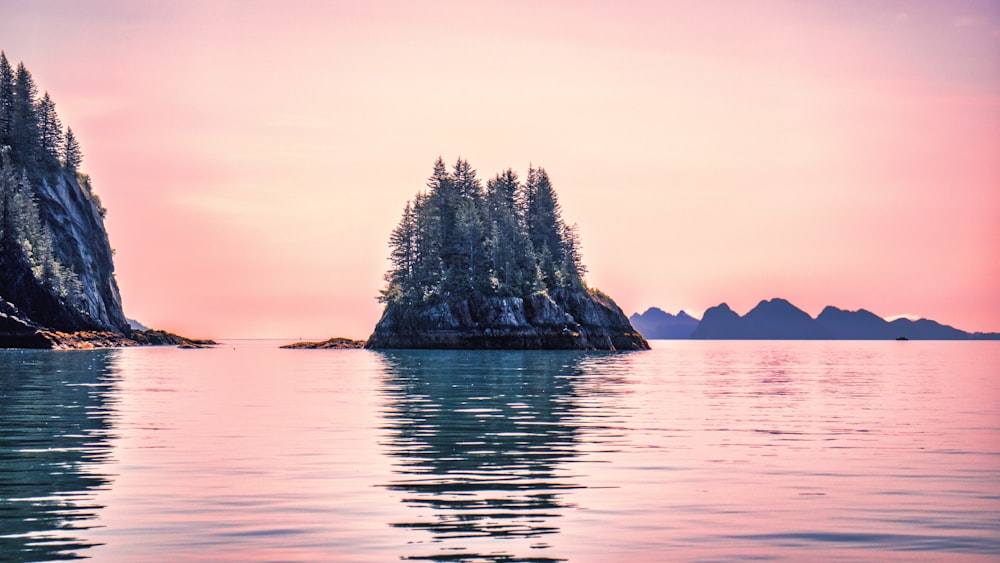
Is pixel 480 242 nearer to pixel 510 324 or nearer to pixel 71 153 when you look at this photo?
pixel 510 324

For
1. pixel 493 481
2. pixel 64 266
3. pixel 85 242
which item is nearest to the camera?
pixel 493 481

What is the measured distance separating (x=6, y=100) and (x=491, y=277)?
107m

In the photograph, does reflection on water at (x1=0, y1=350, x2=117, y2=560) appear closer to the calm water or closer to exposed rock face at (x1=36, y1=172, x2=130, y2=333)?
the calm water

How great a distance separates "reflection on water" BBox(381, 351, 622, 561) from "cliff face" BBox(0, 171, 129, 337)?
103m

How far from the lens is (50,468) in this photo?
18750mm

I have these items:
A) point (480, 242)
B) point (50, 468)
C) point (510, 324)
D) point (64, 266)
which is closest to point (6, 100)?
point (64, 266)

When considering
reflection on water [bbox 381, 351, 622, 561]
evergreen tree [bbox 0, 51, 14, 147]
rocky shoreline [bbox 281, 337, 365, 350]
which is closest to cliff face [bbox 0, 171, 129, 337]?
evergreen tree [bbox 0, 51, 14, 147]

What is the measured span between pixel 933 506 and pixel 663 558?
6723 millimetres

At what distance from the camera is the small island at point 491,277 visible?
13962cm

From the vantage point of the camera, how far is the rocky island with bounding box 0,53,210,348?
129750mm

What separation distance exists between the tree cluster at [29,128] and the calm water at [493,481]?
150 meters

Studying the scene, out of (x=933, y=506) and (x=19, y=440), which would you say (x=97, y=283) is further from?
(x=933, y=506)

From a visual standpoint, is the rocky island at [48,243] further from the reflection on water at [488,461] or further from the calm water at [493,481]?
the calm water at [493,481]

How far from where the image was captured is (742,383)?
189 ft
